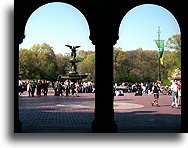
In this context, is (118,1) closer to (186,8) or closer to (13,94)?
(186,8)

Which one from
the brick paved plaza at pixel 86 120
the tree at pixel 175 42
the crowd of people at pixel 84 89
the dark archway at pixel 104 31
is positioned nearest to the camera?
the dark archway at pixel 104 31

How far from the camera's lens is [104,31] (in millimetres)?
8641

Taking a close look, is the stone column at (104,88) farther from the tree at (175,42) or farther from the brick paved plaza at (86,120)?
the tree at (175,42)

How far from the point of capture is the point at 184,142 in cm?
827

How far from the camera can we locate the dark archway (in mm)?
8602

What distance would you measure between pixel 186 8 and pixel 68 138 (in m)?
4.93

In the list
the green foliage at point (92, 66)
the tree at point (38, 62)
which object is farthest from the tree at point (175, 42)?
the tree at point (38, 62)

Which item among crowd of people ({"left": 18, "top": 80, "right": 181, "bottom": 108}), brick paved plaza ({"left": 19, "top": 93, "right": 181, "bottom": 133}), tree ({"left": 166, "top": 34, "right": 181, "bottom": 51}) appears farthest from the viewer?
tree ({"left": 166, "top": 34, "right": 181, "bottom": 51})

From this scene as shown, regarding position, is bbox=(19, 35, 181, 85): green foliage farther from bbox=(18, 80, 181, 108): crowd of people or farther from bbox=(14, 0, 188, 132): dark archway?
bbox=(14, 0, 188, 132): dark archway

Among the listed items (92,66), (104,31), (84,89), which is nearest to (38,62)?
(92,66)

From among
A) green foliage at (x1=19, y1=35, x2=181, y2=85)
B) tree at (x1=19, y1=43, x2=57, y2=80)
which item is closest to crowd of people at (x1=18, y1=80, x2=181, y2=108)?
green foliage at (x1=19, y1=35, x2=181, y2=85)

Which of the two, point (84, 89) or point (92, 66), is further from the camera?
point (92, 66)

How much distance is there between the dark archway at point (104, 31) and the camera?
860cm

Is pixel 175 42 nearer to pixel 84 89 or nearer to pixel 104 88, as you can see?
pixel 84 89
